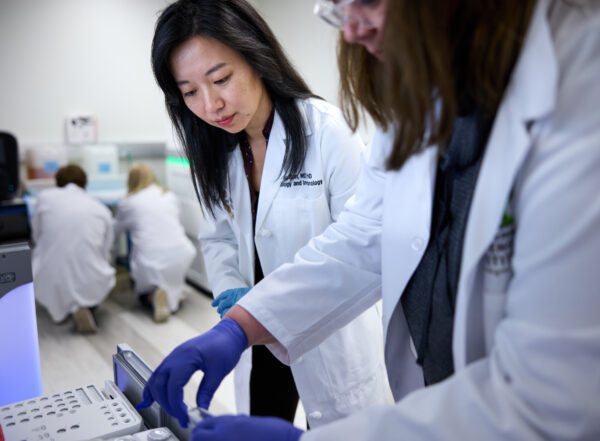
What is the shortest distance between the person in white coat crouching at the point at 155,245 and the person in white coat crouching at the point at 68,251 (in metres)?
0.23

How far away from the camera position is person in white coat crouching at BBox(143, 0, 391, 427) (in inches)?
48.8

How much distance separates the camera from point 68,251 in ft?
9.96

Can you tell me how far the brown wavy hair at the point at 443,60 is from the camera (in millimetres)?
569

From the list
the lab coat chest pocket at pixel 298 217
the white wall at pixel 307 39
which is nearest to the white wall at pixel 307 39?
the white wall at pixel 307 39

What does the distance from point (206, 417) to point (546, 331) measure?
459 mm

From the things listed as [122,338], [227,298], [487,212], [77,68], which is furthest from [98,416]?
[77,68]

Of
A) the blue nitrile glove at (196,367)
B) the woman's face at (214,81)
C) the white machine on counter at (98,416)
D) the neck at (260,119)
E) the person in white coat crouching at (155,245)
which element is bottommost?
the person in white coat crouching at (155,245)

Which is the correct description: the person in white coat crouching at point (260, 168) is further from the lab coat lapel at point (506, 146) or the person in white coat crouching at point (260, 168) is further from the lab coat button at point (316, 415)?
the lab coat lapel at point (506, 146)

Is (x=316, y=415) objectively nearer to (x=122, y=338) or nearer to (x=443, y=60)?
(x=443, y=60)

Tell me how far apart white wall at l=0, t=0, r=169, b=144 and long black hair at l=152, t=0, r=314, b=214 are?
2.88 m

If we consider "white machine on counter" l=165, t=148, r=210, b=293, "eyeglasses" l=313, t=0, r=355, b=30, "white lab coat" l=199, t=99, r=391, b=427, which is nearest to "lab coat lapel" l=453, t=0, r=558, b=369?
"eyeglasses" l=313, t=0, r=355, b=30

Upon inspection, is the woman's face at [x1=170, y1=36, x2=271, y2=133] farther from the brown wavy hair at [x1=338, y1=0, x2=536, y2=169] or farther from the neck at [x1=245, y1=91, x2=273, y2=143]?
the brown wavy hair at [x1=338, y1=0, x2=536, y2=169]

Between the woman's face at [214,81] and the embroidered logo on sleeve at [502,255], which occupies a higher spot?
the woman's face at [214,81]

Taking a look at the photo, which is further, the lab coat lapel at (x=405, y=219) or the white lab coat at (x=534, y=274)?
the lab coat lapel at (x=405, y=219)
